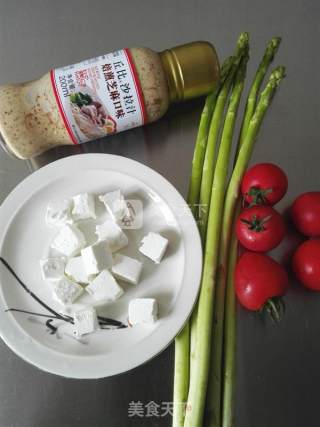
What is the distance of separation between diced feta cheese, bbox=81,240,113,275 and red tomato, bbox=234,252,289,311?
0.87 ft

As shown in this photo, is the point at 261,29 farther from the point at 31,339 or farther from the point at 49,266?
the point at 31,339

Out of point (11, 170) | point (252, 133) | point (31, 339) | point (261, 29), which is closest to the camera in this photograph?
point (31, 339)

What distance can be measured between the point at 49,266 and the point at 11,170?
319 mm

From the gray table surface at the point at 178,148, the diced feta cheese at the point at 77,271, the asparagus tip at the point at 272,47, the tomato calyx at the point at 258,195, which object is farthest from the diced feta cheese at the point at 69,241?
the asparagus tip at the point at 272,47

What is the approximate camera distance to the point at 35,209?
33.0 inches

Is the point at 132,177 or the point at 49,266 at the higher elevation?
the point at 132,177

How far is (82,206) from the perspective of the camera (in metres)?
A: 0.81

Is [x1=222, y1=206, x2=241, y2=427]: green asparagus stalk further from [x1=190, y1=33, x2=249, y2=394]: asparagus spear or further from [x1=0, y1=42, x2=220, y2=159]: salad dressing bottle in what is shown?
[x1=0, y1=42, x2=220, y2=159]: salad dressing bottle

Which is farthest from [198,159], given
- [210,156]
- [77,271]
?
[77,271]

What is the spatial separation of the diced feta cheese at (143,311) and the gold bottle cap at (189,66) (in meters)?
0.45

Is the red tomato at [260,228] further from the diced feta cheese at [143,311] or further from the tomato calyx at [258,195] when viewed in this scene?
the diced feta cheese at [143,311]

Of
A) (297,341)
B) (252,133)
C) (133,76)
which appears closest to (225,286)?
(297,341)

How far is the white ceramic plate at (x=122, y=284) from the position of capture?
73 centimetres

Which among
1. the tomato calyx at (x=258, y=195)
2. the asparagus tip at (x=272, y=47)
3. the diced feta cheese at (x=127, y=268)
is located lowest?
the diced feta cheese at (x=127, y=268)
